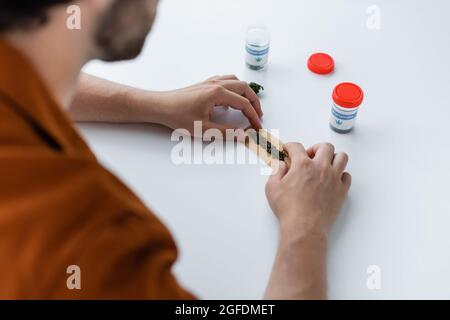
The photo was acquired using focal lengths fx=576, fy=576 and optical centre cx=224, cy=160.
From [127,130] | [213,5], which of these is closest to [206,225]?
[127,130]

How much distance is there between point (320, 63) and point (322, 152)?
0.30 metres

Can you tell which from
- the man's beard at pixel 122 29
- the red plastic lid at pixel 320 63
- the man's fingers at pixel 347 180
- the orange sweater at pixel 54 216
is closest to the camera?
the orange sweater at pixel 54 216

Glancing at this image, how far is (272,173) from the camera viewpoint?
114 cm

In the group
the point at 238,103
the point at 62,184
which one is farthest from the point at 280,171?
the point at 62,184

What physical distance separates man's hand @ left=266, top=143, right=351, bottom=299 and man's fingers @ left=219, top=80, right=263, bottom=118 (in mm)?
135

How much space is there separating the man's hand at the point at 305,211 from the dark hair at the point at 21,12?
54 cm

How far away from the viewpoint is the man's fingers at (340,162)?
1.11 meters

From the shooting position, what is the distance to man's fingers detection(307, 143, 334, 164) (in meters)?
1.12

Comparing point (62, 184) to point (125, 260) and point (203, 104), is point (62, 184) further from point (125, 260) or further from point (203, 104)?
→ point (203, 104)

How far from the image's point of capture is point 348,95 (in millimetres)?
1205

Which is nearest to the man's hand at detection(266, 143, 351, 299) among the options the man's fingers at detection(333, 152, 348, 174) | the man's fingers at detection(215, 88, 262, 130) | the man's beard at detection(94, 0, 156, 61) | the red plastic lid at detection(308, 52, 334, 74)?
the man's fingers at detection(333, 152, 348, 174)

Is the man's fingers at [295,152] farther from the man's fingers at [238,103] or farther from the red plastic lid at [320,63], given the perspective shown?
the red plastic lid at [320,63]

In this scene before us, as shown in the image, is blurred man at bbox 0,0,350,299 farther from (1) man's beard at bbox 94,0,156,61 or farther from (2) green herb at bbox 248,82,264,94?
(2) green herb at bbox 248,82,264,94

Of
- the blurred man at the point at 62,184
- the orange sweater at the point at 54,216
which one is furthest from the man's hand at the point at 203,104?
the orange sweater at the point at 54,216
